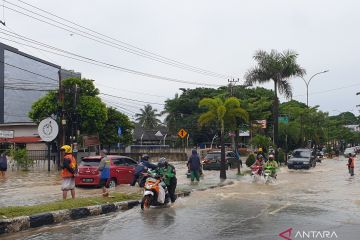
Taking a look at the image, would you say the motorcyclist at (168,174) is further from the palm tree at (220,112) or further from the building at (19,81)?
the building at (19,81)

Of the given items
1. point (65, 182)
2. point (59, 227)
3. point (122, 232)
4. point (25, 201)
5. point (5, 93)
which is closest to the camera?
point (122, 232)

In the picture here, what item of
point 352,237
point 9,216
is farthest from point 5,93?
point 352,237

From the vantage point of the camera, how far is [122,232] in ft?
31.6

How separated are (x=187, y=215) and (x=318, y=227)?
3.34 meters

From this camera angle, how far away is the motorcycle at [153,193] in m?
13.2

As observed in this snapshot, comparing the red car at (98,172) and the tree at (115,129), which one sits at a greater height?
the tree at (115,129)

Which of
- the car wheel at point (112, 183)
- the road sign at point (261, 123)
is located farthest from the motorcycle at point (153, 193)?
the road sign at point (261, 123)

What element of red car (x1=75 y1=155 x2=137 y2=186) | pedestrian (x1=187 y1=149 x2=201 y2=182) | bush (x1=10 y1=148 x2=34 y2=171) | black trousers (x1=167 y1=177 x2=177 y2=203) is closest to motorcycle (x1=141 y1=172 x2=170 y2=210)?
black trousers (x1=167 y1=177 x2=177 y2=203)

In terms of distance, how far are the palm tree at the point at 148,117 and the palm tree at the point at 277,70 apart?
213 ft

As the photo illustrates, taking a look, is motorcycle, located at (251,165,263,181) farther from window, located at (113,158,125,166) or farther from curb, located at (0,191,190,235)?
curb, located at (0,191,190,235)

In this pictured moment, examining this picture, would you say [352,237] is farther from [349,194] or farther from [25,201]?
[25,201]

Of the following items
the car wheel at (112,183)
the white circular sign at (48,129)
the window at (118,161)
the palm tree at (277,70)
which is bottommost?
the car wheel at (112,183)

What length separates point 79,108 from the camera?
3903 cm

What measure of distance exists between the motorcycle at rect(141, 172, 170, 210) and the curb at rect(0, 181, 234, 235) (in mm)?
852
